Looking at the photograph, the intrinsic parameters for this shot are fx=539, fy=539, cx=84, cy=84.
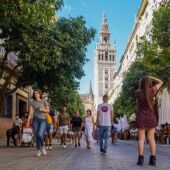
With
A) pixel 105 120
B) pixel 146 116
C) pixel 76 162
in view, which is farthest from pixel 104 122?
pixel 146 116

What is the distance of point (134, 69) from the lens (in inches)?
1827

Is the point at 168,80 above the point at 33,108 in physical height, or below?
above

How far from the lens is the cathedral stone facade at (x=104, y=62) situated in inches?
7466

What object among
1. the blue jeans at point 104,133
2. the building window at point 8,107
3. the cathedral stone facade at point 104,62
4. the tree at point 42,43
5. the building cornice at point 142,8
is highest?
the cathedral stone facade at point 104,62

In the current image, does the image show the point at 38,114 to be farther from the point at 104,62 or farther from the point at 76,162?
the point at 104,62

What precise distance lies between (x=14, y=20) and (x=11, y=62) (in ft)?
66.4

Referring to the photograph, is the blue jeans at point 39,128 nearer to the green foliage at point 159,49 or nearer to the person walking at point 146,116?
the person walking at point 146,116

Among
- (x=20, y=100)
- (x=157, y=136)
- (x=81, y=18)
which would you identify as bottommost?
(x=157, y=136)

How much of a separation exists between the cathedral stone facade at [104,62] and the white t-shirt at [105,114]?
173 m

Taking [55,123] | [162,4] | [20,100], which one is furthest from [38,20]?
[20,100]

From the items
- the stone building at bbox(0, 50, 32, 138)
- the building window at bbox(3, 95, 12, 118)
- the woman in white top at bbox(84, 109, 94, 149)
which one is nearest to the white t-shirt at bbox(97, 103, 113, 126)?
the woman in white top at bbox(84, 109, 94, 149)

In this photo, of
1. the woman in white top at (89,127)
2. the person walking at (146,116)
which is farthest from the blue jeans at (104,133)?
the woman in white top at (89,127)

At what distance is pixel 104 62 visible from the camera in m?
191

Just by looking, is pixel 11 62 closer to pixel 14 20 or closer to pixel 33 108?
pixel 14 20
